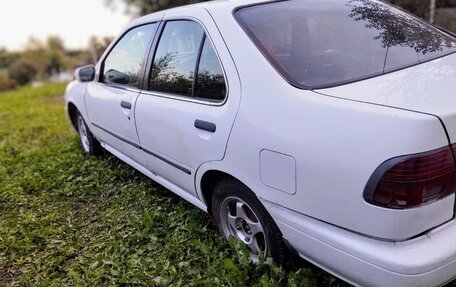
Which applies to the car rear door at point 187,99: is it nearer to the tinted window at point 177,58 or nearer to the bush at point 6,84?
the tinted window at point 177,58

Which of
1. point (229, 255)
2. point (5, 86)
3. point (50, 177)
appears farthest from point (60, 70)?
Result: point (229, 255)

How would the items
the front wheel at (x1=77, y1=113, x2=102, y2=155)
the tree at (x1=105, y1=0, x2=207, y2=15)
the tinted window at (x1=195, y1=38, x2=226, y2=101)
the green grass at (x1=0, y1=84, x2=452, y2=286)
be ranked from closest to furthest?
the tinted window at (x1=195, y1=38, x2=226, y2=101) < the green grass at (x1=0, y1=84, x2=452, y2=286) < the front wheel at (x1=77, y1=113, x2=102, y2=155) < the tree at (x1=105, y1=0, x2=207, y2=15)

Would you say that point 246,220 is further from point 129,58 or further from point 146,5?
point 146,5

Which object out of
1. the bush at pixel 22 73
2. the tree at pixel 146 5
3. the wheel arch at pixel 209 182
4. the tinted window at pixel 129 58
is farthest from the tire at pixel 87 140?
the bush at pixel 22 73

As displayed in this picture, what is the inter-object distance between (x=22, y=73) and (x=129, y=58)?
1985cm

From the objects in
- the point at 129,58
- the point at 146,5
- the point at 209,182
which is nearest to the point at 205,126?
the point at 209,182

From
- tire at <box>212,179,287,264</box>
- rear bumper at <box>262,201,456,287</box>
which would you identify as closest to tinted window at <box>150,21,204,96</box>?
tire at <box>212,179,287,264</box>

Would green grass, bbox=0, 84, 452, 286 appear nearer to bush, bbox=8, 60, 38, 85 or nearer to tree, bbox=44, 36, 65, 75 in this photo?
bush, bbox=8, 60, 38, 85

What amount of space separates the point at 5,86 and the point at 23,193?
18106 millimetres

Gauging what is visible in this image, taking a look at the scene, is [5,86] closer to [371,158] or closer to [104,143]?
[104,143]

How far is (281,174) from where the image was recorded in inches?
76.2

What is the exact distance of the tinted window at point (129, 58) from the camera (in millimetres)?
3248

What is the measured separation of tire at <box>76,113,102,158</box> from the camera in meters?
4.58

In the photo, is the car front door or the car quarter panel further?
the car front door
